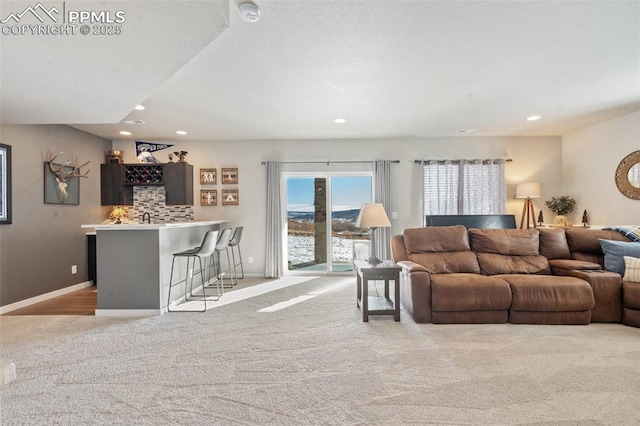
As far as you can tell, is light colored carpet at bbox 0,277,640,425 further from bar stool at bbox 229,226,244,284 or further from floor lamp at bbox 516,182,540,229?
floor lamp at bbox 516,182,540,229

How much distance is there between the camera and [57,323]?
333 cm

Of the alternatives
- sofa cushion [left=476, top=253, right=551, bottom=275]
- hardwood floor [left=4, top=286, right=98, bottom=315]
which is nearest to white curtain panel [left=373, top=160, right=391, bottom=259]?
sofa cushion [left=476, top=253, right=551, bottom=275]

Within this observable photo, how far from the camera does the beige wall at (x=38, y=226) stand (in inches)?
154

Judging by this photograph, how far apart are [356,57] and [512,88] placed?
1.99 meters

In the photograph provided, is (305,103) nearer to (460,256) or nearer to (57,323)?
(460,256)

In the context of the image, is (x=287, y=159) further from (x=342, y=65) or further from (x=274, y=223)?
(x=342, y=65)

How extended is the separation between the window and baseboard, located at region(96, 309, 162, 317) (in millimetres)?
→ 4615

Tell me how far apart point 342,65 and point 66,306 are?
176 inches

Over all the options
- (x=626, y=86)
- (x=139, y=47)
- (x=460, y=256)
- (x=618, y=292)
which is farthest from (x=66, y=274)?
(x=626, y=86)

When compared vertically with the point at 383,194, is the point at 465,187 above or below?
above

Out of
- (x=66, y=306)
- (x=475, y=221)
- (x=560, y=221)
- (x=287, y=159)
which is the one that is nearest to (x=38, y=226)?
(x=66, y=306)

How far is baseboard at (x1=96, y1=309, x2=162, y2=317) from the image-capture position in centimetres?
357

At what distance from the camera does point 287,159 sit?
18.9 feet

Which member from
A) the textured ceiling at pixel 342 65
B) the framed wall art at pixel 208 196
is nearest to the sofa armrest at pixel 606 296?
the textured ceiling at pixel 342 65
